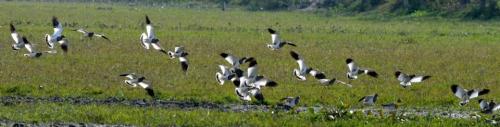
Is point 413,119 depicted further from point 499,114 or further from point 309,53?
point 309,53

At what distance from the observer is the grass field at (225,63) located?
16625 mm

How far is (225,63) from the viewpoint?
2677 centimetres

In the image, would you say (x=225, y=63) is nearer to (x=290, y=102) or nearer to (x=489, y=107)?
(x=290, y=102)

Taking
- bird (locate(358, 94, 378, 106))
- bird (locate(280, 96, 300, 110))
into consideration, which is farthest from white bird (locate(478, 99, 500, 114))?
bird (locate(280, 96, 300, 110))

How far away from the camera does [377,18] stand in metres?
57.9

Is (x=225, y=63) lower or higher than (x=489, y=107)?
lower

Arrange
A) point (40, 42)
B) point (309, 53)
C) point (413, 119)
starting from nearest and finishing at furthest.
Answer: point (413, 119) < point (309, 53) < point (40, 42)

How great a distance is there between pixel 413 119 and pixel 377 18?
41823mm

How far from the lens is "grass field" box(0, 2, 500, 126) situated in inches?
655

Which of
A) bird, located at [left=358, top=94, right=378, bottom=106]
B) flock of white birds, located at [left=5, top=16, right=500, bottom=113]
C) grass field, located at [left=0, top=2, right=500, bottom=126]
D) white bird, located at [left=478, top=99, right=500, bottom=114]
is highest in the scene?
flock of white birds, located at [left=5, top=16, right=500, bottom=113]

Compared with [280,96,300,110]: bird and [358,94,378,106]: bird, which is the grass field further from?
[280,96,300,110]: bird

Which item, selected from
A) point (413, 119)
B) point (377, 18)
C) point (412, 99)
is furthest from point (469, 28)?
point (413, 119)

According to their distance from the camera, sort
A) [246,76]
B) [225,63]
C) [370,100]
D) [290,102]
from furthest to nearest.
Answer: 1. [225,63]
2. [370,100]
3. [290,102]
4. [246,76]

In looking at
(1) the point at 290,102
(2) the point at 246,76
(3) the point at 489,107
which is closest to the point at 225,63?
(1) the point at 290,102
